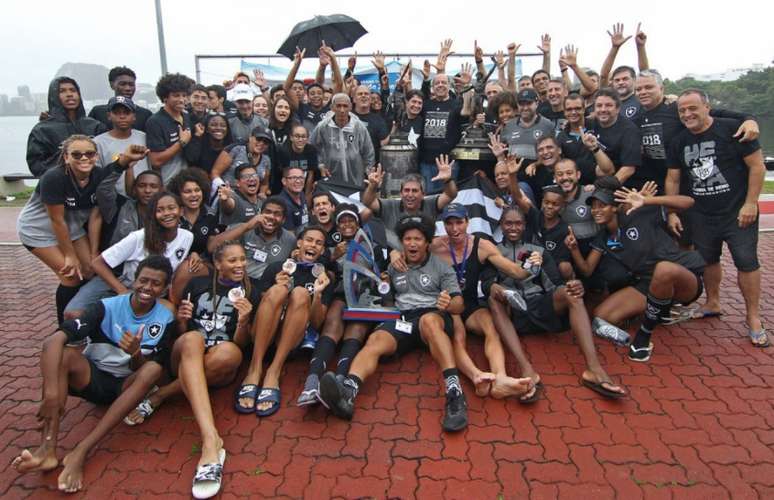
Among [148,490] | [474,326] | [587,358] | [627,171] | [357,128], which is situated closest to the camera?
[148,490]

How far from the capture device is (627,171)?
5098mm

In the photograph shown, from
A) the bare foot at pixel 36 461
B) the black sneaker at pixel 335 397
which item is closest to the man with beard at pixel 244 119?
the black sneaker at pixel 335 397

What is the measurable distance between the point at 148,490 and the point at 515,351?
2.74 m

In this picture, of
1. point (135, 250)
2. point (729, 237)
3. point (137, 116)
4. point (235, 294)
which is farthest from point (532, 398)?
point (137, 116)

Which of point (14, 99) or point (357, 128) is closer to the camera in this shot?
point (357, 128)

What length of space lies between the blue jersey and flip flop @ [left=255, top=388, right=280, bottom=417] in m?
0.79

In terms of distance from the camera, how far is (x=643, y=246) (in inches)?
183

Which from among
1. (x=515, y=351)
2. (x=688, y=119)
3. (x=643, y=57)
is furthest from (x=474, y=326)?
(x=643, y=57)

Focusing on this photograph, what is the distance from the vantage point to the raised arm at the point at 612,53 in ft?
21.2

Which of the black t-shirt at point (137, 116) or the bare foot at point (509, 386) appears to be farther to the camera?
the black t-shirt at point (137, 116)

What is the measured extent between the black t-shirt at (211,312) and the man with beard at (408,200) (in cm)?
189

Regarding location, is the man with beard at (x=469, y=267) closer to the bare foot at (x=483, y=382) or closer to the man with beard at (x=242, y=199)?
the bare foot at (x=483, y=382)

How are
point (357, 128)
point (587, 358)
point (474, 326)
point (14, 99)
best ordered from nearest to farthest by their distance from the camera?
point (587, 358) → point (474, 326) → point (357, 128) → point (14, 99)

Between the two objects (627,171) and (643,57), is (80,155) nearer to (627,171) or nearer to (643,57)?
(627,171)
